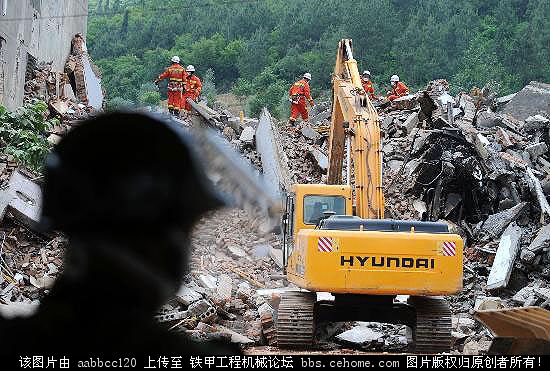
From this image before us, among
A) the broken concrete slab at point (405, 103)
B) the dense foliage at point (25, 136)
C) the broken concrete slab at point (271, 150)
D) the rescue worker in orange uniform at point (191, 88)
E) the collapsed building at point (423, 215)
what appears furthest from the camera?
the broken concrete slab at point (405, 103)

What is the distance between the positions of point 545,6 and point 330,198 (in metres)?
52.6

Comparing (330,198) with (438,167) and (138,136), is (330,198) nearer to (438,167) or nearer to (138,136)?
(438,167)

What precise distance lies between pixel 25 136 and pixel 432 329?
6.42 m

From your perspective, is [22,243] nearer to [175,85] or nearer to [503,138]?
[503,138]

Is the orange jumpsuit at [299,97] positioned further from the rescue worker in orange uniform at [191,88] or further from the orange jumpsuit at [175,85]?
the orange jumpsuit at [175,85]

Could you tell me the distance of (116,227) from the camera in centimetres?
150

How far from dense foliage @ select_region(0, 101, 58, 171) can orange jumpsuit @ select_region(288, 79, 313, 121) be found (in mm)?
9503

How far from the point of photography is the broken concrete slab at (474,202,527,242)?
14383 millimetres

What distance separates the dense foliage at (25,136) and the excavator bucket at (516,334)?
9441 millimetres

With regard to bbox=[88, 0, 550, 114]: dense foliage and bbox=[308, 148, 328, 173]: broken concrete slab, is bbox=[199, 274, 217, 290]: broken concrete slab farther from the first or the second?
bbox=[88, 0, 550, 114]: dense foliage

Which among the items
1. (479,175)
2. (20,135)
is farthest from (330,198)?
(479,175)

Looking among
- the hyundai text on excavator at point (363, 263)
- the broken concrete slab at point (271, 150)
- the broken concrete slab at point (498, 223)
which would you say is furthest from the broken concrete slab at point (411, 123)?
the hyundai text on excavator at point (363, 263)

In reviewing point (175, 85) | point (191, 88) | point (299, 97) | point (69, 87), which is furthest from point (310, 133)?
point (69, 87)

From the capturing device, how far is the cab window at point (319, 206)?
1020 cm
